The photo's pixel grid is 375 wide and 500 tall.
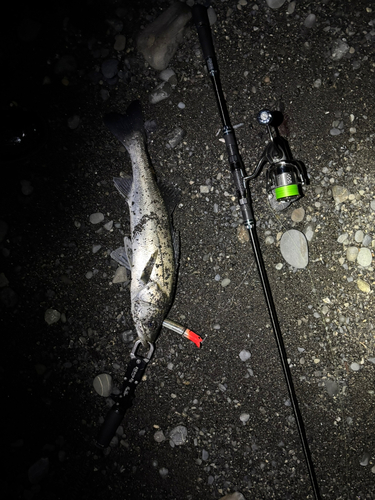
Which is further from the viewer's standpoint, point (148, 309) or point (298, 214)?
point (298, 214)

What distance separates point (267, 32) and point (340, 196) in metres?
1.17

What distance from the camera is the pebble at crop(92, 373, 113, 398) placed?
6.46 ft

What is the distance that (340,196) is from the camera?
1949mm

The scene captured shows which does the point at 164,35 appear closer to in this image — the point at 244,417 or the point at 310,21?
the point at 310,21

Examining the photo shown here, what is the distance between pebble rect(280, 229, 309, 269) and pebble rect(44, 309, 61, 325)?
5.11 feet

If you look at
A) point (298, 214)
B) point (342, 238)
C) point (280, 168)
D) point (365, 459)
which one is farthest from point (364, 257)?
point (365, 459)

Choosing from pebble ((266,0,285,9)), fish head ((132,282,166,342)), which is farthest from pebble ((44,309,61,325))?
pebble ((266,0,285,9))

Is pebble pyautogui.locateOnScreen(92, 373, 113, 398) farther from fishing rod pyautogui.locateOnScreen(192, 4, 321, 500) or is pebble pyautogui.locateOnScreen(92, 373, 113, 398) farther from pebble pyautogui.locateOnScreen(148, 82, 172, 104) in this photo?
pebble pyautogui.locateOnScreen(148, 82, 172, 104)

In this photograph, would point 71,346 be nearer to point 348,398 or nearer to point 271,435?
point 271,435

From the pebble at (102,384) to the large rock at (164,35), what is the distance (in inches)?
81.7

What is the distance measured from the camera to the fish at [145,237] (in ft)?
5.90

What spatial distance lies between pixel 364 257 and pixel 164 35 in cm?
194

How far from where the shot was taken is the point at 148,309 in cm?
180

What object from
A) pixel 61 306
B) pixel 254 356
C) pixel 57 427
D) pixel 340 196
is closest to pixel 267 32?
pixel 340 196
